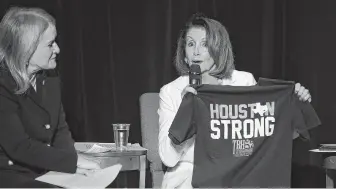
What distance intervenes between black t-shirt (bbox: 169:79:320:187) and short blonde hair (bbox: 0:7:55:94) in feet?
2.16

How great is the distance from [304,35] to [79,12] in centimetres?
154

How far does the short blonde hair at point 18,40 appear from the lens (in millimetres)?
1990

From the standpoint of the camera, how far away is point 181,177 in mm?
Result: 2504

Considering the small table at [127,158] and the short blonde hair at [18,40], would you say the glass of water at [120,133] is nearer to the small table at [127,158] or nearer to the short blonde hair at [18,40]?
the small table at [127,158]

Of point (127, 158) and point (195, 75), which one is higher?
point (195, 75)

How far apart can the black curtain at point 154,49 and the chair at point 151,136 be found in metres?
1.03

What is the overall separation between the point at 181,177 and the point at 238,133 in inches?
12.4

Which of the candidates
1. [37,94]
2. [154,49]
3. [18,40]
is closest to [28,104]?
[37,94]

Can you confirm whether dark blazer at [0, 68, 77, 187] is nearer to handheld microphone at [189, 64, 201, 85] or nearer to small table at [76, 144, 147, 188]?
handheld microphone at [189, 64, 201, 85]

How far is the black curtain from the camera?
3.98 metres

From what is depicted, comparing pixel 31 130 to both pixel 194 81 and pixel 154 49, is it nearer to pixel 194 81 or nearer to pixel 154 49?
pixel 194 81

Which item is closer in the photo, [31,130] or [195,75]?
[31,130]

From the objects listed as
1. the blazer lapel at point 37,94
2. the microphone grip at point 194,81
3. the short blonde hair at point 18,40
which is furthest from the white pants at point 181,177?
the short blonde hair at point 18,40

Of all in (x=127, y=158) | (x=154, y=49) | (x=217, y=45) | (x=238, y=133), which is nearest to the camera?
(x=238, y=133)
